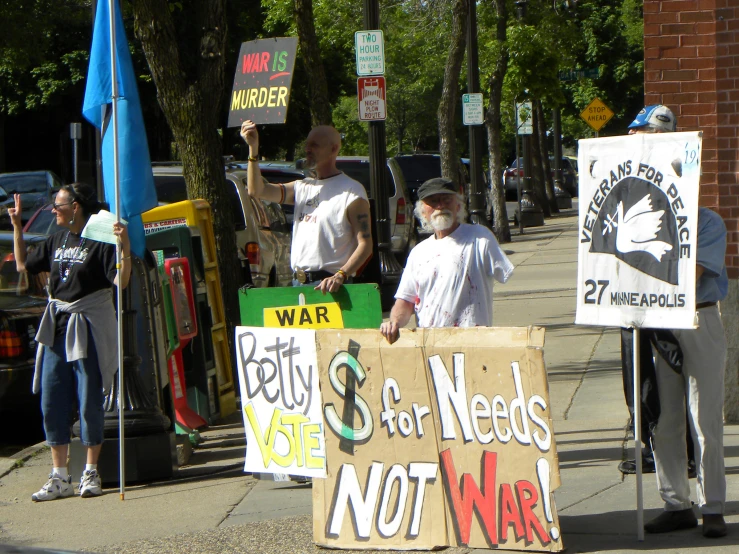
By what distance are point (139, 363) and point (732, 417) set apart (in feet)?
12.4

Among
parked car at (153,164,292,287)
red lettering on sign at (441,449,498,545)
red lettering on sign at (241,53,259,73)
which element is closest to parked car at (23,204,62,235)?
parked car at (153,164,292,287)

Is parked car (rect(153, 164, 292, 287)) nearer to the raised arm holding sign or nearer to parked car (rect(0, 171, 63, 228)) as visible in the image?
the raised arm holding sign

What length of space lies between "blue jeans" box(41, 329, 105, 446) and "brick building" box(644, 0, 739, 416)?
3755mm

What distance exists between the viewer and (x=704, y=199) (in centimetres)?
710

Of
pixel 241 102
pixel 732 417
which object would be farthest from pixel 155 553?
pixel 732 417

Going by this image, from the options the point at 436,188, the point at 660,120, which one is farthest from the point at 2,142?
the point at 660,120

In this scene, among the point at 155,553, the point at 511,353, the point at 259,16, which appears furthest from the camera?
the point at 259,16

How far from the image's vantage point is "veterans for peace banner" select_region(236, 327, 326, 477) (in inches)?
215

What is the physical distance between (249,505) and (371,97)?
7.51m

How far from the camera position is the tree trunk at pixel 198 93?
8.44 metres

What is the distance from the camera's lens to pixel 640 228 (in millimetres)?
Result: 4949

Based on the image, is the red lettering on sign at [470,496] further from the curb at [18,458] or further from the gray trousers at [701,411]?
the curb at [18,458]

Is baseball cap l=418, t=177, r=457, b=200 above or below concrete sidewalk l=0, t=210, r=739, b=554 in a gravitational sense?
above

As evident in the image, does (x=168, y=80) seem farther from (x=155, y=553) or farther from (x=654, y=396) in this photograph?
(x=654, y=396)
